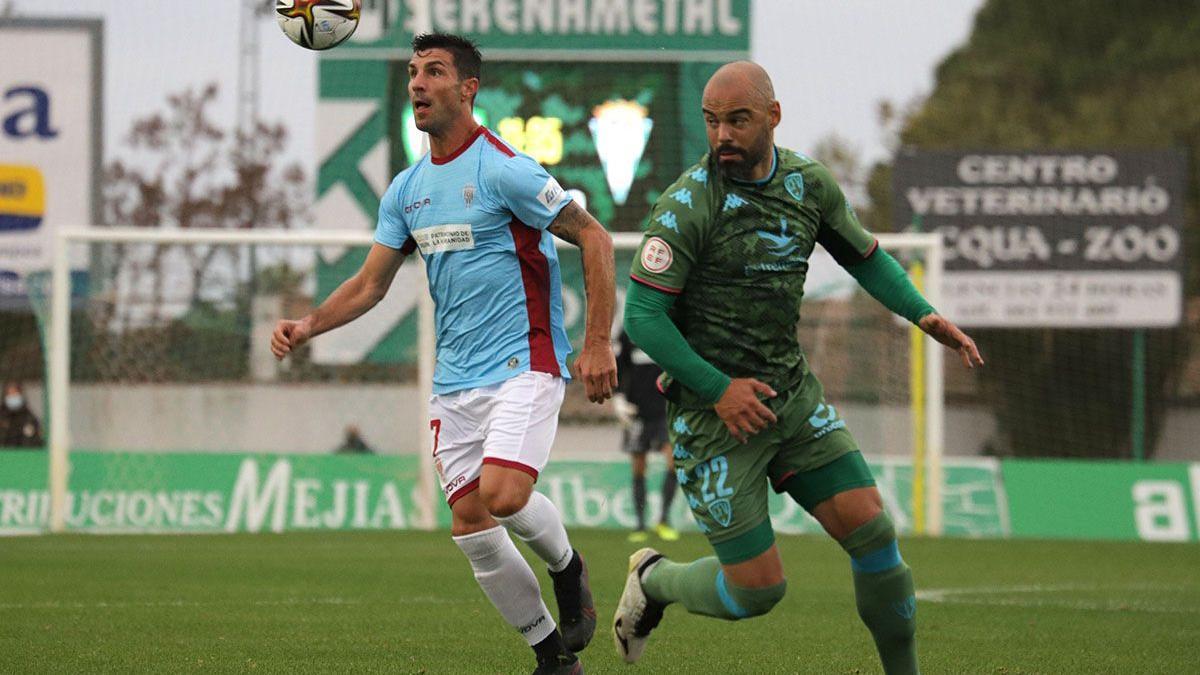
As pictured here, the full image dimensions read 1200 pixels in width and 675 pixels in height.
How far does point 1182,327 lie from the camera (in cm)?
3162

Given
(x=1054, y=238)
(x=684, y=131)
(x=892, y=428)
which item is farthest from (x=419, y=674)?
(x=1054, y=238)

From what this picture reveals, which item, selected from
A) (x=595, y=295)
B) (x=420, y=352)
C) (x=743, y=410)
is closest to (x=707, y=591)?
(x=743, y=410)

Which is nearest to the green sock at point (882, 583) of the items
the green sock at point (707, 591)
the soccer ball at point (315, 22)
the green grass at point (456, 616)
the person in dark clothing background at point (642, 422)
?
the green sock at point (707, 591)

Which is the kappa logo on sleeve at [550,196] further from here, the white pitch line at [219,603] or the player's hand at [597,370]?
the white pitch line at [219,603]

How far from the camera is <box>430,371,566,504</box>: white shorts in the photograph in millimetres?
6504

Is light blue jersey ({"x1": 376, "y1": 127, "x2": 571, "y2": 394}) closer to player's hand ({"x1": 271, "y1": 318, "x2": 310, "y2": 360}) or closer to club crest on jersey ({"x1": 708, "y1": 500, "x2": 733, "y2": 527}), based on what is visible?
player's hand ({"x1": 271, "y1": 318, "x2": 310, "y2": 360})

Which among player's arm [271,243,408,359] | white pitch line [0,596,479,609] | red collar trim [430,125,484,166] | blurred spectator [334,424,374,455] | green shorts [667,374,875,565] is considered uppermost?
red collar trim [430,125,484,166]

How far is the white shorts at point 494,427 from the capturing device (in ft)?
21.3

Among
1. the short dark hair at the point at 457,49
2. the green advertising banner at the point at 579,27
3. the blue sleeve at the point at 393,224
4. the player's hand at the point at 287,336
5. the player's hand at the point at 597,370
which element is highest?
the green advertising banner at the point at 579,27

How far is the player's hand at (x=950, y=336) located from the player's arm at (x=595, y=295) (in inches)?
42.4

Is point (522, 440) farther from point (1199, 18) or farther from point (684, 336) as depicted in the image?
point (1199, 18)

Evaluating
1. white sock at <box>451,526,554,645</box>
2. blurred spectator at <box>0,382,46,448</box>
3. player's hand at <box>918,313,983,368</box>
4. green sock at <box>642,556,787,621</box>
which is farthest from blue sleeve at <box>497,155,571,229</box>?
blurred spectator at <box>0,382,46,448</box>

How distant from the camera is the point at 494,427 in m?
6.53

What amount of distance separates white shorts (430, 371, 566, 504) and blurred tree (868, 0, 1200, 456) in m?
23.2
